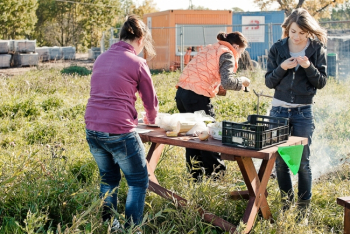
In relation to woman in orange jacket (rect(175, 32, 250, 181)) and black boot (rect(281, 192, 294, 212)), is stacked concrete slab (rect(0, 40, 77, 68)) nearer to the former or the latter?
woman in orange jacket (rect(175, 32, 250, 181))

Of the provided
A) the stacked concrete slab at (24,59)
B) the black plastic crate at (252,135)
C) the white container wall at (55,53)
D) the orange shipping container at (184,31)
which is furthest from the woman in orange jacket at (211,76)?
the white container wall at (55,53)

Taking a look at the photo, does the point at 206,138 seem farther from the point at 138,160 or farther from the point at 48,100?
the point at 48,100

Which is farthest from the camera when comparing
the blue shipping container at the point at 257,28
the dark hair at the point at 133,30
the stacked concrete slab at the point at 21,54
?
the blue shipping container at the point at 257,28

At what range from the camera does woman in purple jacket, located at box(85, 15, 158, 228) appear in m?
3.04

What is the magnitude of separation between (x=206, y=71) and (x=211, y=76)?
0.07 m

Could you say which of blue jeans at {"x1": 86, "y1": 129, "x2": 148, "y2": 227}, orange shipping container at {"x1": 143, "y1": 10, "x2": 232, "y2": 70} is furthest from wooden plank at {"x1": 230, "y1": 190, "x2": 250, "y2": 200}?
orange shipping container at {"x1": 143, "y1": 10, "x2": 232, "y2": 70}

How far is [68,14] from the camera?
3709 cm

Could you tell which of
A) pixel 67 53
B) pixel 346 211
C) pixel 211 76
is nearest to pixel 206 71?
pixel 211 76

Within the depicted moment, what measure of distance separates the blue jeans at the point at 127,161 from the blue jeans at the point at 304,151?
3.89ft

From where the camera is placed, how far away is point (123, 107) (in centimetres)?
307

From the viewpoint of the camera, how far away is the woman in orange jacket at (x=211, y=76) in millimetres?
4082

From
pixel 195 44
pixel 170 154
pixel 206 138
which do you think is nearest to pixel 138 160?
pixel 206 138

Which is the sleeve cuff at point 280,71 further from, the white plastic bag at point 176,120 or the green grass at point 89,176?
the green grass at point 89,176

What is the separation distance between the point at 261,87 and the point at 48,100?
4807 millimetres
